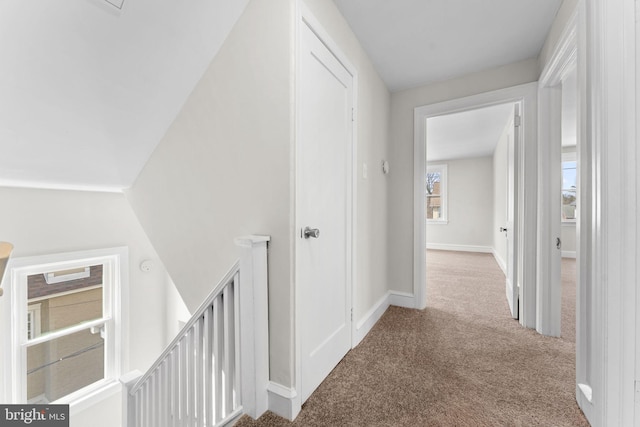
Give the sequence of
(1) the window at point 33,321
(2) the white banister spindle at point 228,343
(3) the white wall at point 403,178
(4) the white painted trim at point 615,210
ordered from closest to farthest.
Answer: (4) the white painted trim at point 615,210, (2) the white banister spindle at point 228,343, (1) the window at point 33,321, (3) the white wall at point 403,178

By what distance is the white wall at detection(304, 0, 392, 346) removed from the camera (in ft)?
6.13

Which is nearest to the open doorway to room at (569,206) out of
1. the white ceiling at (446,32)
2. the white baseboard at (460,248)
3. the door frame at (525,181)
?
the door frame at (525,181)

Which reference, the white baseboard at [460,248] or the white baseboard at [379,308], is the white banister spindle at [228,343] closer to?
the white baseboard at [379,308]

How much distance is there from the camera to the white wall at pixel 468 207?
628 centimetres

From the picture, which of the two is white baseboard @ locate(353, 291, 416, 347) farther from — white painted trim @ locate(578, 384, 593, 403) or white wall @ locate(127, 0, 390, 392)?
white painted trim @ locate(578, 384, 593, 403)

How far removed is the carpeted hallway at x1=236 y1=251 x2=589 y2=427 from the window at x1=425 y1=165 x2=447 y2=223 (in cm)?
448

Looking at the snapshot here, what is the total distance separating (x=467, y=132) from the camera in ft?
14.3

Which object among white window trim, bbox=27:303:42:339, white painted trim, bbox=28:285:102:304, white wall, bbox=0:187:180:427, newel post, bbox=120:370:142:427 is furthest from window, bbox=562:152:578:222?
white window trim, bbox=27:303:42:339

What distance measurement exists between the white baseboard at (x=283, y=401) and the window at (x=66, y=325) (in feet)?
8.30

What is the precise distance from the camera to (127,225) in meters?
3.05

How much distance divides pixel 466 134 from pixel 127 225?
16.8ft

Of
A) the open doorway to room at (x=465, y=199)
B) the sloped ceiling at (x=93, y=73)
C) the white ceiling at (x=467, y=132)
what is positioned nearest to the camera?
the sloped ceiling at (x=93, y=73)

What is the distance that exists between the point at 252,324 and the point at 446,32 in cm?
235

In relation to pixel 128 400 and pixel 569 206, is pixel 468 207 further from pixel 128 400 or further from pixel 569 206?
pixel 128 400
